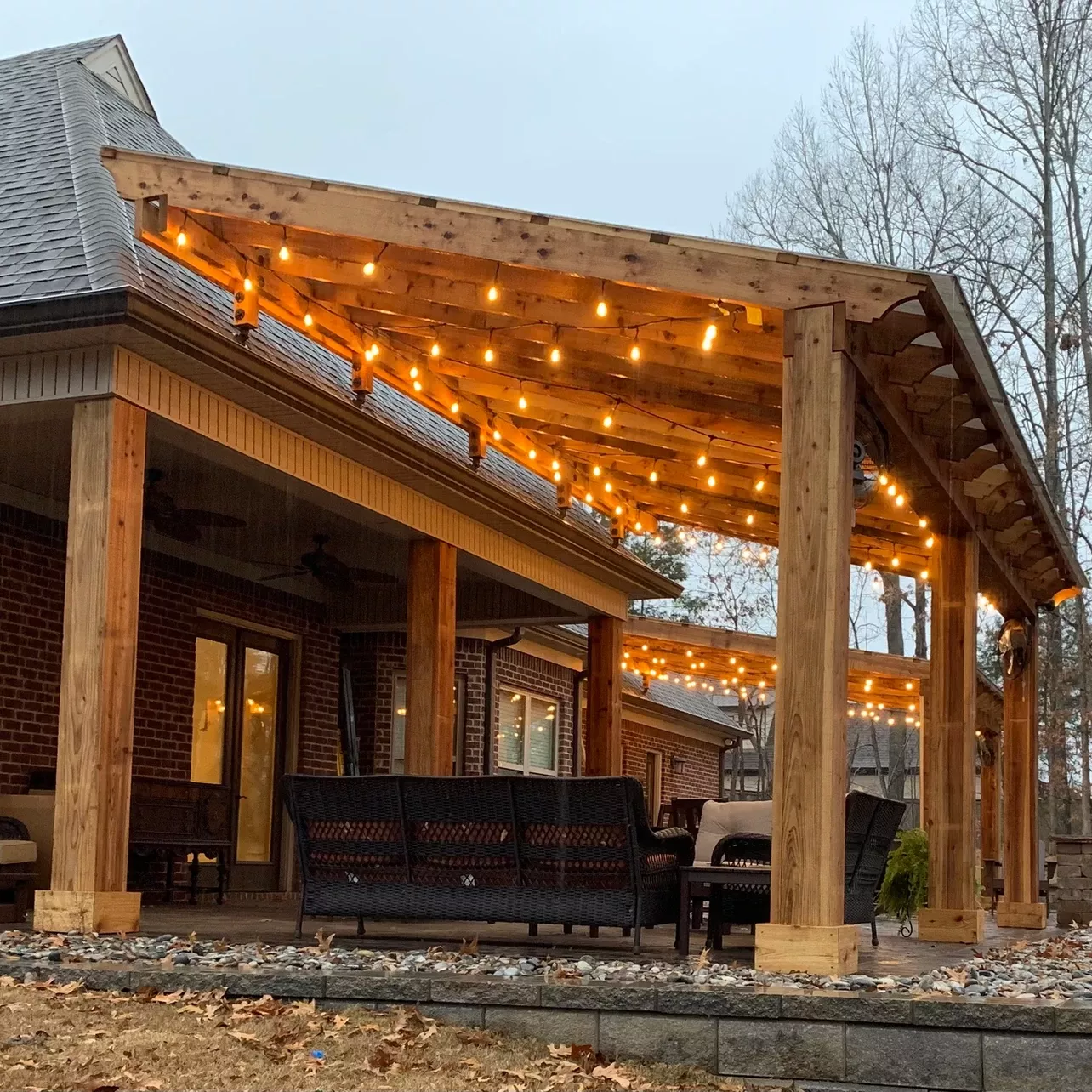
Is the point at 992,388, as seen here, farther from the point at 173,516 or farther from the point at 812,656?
the point at 173,516

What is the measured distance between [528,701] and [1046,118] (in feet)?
34.7

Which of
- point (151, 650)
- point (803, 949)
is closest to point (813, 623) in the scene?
point (803, 949)

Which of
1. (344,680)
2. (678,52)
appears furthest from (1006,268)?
(678,52)

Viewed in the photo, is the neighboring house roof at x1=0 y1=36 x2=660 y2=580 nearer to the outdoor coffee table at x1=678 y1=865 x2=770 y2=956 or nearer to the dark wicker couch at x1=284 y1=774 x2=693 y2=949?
the dark wicker couch at x1=284 y1=774 x2=693 y2=949

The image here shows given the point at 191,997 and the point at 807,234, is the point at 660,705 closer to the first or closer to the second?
the point at 807,234

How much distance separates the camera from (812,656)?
6.23m

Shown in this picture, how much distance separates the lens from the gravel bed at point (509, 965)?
560 centimetres

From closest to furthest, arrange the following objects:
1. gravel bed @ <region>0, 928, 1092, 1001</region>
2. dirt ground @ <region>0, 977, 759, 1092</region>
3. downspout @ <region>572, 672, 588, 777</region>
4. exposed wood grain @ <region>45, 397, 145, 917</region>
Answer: dirt ground @ <region>0, 977, 759, 1092</region> → gravel bed @ <region>0, 928, 1092, 1001</region> → exposed wood grain @ <region>45, 397, 145, 917</region> → downspout @ <region>572, 672, 588, 777</region>

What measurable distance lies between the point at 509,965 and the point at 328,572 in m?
5.46

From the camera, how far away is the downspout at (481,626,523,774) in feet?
49.3

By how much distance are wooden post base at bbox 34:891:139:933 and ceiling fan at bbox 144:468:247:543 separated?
11.2 feet

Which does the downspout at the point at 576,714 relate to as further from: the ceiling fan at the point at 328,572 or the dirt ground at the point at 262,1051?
the dirt ground at the point at 262,1051

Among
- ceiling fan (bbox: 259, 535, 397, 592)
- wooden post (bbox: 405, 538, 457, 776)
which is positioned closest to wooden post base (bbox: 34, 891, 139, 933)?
wooden post (bbox: 405, 538, 457, 776)

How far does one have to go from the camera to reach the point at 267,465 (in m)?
8.40
